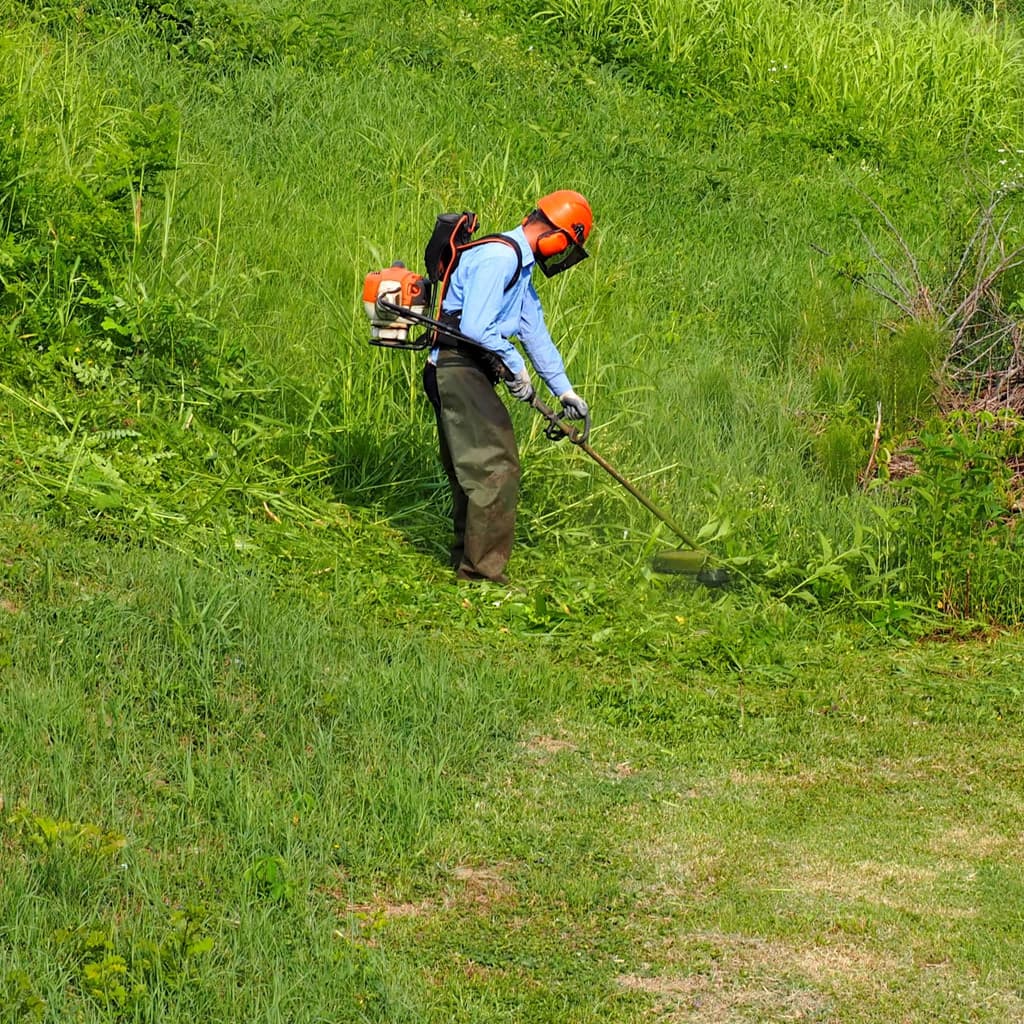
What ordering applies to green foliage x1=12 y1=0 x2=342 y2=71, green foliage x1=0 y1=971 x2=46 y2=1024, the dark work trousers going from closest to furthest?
green foliage x1=0 y1=971 x2=46 y2=1024, the dark work trousers, green foliage x1=12 y1=0 x2=342 y2=71

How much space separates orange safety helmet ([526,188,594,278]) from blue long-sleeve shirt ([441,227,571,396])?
9 centimetres

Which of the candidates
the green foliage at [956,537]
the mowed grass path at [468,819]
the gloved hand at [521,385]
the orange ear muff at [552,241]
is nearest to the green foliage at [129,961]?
the mowed grass path at [468,819]

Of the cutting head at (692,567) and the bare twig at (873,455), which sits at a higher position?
the bare twig at (873,455)

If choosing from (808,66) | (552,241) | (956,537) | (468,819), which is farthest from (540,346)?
(808,66)

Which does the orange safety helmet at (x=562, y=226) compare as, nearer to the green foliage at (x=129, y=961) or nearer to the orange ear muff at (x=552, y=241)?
the orange ear muff at (x=552, y=241)

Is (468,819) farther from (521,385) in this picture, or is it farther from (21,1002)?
(521,385)

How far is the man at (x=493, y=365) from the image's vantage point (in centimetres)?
754

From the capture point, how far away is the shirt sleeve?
7848mm

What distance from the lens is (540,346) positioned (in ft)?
25.9

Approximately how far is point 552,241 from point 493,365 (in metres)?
0.65

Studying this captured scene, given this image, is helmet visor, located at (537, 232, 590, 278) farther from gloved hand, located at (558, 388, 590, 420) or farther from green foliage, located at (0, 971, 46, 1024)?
green foliage, located at (0, 971, 46, 1024)

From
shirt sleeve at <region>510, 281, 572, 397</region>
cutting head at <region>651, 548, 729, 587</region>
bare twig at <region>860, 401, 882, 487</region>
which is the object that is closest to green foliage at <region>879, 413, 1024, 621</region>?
cutting head at <region>651, 548, 729, 587</region>

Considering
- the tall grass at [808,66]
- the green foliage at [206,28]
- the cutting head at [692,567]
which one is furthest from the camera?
the tall grass at [808,66]

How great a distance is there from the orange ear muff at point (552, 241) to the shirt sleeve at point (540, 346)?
28cm
